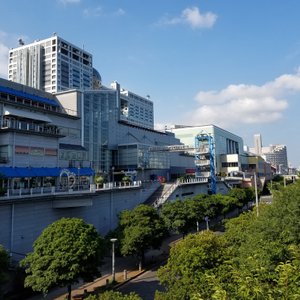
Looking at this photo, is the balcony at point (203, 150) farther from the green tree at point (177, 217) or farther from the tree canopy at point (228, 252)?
the tree canopy at point (228, 252)

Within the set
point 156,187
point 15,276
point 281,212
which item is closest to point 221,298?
point 281,212

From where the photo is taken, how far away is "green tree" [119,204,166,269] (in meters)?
30.7

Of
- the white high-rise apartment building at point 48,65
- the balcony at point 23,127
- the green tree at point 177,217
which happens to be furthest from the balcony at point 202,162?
the white high-rise apartment building at point 48,65

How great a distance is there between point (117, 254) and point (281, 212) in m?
18.2

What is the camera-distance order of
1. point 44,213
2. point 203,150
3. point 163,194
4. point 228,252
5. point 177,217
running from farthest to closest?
point 203,150 → point 163,194 → point 177,217 → point 44,213 → point 228,252

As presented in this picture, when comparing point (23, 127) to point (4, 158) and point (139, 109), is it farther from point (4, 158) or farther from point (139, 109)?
point (139, 109)

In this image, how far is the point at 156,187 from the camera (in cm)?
5969

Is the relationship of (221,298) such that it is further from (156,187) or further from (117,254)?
(156,187)

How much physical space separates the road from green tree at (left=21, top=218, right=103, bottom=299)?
13.5ft

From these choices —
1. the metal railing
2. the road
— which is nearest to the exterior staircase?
the metal railing

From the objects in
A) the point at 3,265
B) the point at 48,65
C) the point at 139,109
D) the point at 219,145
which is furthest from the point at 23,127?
the point at 139,109

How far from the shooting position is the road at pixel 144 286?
25.2 metres

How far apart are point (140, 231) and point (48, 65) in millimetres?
115456

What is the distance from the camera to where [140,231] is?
3108 centimetres
